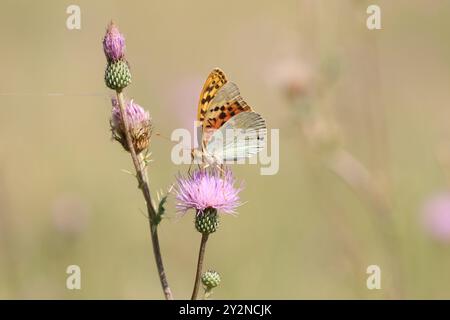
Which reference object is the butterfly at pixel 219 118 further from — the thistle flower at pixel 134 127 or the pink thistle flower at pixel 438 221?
the pink thistle flower at pixel 438 221

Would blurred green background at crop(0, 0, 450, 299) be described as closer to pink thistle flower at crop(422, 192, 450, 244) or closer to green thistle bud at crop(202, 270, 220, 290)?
pink thistle flower at crop(422, 192, 450, 244)

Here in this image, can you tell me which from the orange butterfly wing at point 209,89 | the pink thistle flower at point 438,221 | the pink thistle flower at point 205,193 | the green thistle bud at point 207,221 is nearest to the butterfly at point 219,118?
the orange butterfly wing at point 209,89

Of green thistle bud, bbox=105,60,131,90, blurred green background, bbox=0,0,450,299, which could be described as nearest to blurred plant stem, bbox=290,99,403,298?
blurred green background, bbox=0,0,450,299

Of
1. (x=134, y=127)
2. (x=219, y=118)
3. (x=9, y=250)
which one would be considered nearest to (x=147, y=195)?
(x=134, y=127)

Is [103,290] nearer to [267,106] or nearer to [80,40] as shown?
[267,106]

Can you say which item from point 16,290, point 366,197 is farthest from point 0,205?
point 366,197
